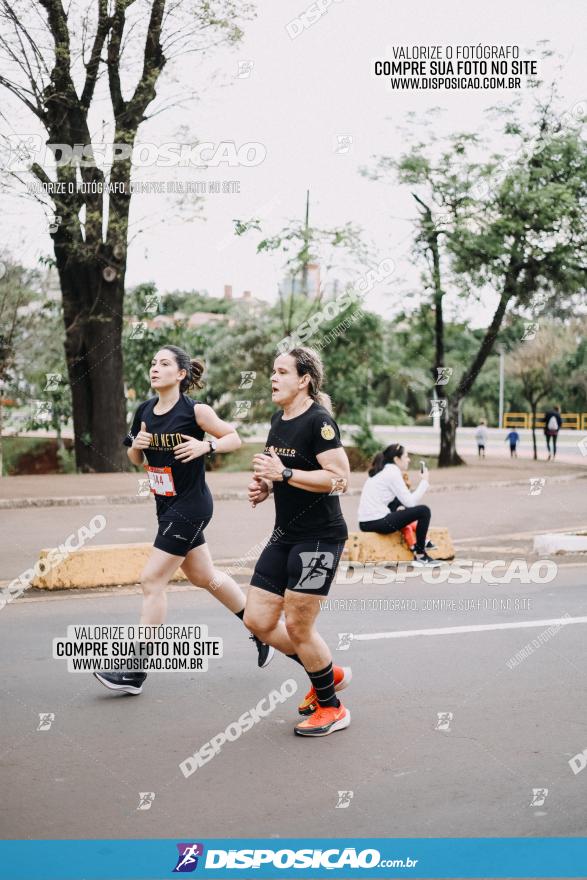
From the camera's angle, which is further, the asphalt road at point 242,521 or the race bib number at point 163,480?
the asphalt road at point 242,521

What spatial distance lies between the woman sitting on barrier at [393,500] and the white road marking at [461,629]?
269cm

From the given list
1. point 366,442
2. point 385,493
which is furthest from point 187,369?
point 366,442

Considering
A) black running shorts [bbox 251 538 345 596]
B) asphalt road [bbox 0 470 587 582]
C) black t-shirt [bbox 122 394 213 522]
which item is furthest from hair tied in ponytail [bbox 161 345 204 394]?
asphalt road [bbox 0 470 587 582]

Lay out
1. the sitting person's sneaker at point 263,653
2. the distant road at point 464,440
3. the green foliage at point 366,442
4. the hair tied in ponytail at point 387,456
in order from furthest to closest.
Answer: the distant road at point 464,440, the green foliage at point 366,442, the hair tied in ponytail at point 387,456, the sitting person's sneaker at point 263,653

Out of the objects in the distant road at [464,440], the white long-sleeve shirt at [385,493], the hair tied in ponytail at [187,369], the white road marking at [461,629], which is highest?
the hair tied in ponytail at [187,369]

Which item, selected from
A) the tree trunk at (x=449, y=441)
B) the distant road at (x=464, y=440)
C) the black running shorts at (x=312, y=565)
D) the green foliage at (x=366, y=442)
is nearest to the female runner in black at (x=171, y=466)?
the black running shorts at (x=312, y=565)

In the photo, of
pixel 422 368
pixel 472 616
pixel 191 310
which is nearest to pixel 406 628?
pixel 472 616

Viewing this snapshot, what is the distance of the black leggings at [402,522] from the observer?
10.6 metres

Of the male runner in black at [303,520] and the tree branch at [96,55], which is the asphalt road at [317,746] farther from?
the tree branch at [96,55]

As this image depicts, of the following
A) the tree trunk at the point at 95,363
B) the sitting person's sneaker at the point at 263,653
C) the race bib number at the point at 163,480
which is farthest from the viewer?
the tree trunk at the point at 95,363

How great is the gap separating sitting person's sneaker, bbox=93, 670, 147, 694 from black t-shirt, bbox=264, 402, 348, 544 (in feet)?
4.24

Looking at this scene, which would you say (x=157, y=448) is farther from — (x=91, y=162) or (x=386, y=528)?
(x=91, y=162)

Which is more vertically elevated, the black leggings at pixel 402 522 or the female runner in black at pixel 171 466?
the female runner in black at pixel 171 466

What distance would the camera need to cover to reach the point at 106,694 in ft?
19.6
